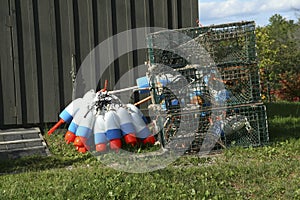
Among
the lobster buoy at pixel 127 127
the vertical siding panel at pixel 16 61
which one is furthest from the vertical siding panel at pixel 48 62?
the lobster buoy at pixel 127 127

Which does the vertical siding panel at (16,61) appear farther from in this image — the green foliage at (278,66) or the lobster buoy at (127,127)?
the green foliage at (278,66)

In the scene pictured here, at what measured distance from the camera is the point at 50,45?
26.1 ft

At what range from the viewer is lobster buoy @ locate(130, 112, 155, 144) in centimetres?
696

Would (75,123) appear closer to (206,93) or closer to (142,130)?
(142,130)

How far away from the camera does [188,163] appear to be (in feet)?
19.5

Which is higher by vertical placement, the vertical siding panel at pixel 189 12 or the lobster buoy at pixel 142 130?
the vertical siding panel at pixel 189 12

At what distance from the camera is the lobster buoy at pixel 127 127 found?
6.81 metres

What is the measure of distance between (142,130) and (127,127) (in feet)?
0.81

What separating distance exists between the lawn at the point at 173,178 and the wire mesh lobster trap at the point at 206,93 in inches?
14.9

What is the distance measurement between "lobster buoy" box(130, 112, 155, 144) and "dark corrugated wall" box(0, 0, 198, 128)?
142 centimetres

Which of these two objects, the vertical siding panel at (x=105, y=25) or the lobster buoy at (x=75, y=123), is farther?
the vertical siding panel at (x=105, y=25)

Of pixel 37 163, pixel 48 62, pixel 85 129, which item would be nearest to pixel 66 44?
pixel 48 62

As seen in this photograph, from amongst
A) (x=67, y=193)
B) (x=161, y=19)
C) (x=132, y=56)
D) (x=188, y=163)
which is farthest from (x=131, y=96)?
(x=67, y=193)

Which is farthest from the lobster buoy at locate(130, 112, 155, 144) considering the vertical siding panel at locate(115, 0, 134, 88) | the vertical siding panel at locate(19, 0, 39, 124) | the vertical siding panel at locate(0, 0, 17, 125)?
the vertical siding panel at locate(0, 0, 17, 125)
